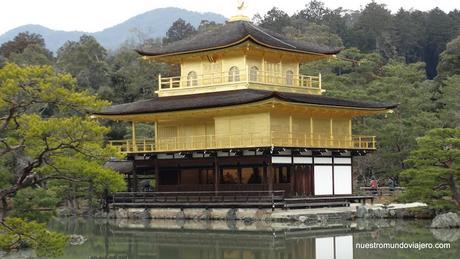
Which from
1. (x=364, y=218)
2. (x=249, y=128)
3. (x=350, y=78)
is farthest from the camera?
(x=350, y=78)

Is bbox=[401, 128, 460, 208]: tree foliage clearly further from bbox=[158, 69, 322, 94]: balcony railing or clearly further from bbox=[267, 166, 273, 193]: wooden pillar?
bbox=[158, 69, 322, 94]: balcony railing

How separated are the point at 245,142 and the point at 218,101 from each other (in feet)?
7.97

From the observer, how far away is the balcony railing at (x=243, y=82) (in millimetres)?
39500

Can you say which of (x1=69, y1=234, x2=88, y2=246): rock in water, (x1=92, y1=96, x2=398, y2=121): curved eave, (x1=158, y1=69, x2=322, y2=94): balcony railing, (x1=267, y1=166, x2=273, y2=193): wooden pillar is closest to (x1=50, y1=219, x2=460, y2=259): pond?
(x1=69, y1=234, x2=88, y2=246): rock in water

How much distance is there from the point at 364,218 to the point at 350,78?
25.0 meters

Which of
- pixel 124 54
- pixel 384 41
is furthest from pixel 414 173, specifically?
pixel 384 41

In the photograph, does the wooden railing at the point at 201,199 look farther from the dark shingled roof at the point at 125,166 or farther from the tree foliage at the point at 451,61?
the tree foliage at the point at 451,61

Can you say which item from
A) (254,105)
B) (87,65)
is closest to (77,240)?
(254,105)

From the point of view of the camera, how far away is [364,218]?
34.9 metres

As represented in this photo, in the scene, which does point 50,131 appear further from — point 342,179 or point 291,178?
point 342,179

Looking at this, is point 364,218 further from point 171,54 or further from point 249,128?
point 171,54

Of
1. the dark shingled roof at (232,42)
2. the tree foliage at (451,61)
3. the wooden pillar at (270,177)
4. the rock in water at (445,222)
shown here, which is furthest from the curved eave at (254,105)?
the tree foliage at (451,61)

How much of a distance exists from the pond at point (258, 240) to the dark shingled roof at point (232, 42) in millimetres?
9556

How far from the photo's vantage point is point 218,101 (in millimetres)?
37125
